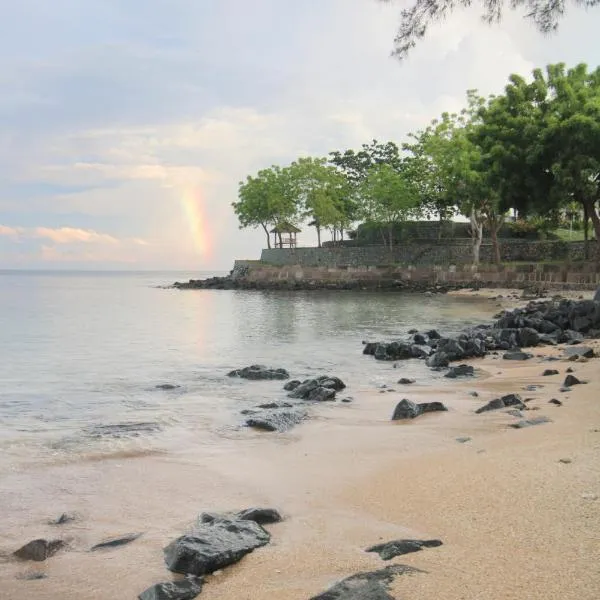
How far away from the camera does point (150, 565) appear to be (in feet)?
12.5

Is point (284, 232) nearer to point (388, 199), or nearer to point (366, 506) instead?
point (388, 199)

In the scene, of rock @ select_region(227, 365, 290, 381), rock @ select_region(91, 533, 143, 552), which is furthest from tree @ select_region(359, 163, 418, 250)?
rock @ select_region(91, 533, 143, 552)

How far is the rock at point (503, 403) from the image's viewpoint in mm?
7602

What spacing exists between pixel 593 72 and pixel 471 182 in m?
9.28

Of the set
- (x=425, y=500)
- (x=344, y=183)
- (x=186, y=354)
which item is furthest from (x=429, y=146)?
(x=425, y=500)

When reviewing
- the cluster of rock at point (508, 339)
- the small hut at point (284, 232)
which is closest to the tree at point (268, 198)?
the small hut at point (284, 232)

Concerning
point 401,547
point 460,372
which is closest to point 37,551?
point 401,547

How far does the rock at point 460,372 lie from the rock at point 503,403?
316cm

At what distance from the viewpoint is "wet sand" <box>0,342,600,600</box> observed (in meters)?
3.26

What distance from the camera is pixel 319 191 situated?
212ft

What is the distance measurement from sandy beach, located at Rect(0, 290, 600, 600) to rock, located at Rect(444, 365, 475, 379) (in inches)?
132

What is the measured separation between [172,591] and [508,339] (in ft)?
42.1

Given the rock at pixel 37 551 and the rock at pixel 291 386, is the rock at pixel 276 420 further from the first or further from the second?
the rock at pixel 37 551

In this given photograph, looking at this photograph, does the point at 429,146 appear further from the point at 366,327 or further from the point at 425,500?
the point at 425,500
